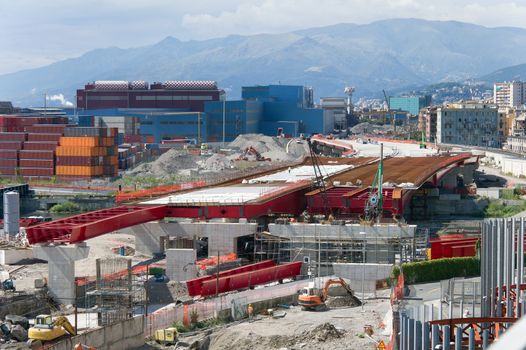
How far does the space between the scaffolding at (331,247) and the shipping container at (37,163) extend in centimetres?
4534

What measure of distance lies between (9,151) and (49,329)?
6159 centimetres

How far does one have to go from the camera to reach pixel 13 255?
38.1 m

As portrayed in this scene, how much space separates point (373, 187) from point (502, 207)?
1255 cm

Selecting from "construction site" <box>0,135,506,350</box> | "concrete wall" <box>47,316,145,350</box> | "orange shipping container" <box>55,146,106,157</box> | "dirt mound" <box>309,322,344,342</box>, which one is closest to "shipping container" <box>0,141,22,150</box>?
"orange shipping container" <box>55,146,106,157</box>

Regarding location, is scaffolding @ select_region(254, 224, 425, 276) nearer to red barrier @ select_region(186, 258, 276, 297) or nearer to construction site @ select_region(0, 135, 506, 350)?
construction site @ select_region(0, 135, 506, 350)

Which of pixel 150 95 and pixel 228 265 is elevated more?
pixel 150 95

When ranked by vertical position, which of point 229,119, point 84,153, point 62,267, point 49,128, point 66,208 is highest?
point 229,119

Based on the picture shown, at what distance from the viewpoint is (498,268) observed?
20.0 m

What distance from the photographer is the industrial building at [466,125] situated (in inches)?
4818

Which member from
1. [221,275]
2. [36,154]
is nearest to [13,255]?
[221,275]

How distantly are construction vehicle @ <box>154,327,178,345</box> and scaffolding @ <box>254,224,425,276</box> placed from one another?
1126 centimetres

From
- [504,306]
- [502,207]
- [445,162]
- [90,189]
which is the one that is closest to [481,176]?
[445,162]

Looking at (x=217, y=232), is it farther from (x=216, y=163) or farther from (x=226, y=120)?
(x=226, y=120)

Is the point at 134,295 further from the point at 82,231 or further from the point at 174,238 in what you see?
the point at 174,238
